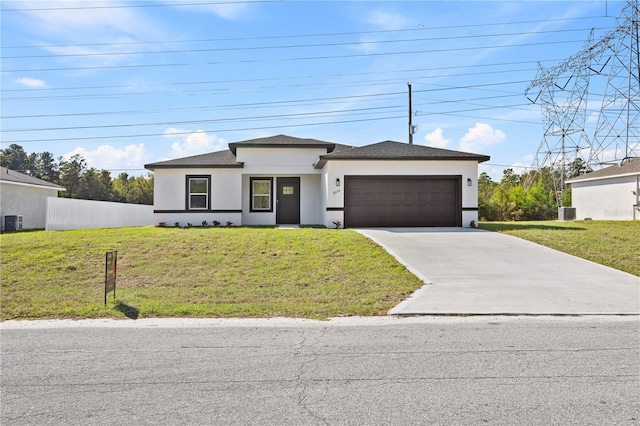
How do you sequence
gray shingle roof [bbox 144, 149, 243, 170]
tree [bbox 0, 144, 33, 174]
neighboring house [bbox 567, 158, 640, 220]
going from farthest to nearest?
tree [bbox 0, 144, 33, 174] → neighboring house [bbox 567, 158, 640, 220] → gray shingle roof [bbox 144, 149, 243, 170]

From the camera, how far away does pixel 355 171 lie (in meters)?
17.8

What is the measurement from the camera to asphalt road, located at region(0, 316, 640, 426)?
3.48 metres

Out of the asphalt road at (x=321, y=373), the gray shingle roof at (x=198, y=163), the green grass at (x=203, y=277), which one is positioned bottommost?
the asphalt road at (x=321, y=373)

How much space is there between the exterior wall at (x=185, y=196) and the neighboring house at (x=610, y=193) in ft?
67.2

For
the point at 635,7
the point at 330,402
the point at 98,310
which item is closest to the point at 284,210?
the point at 98,310

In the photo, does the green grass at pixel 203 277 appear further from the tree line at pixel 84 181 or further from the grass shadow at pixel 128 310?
the tree line at pixel 84 181

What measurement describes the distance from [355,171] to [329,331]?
12396mm

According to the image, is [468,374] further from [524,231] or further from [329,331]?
[524,231]

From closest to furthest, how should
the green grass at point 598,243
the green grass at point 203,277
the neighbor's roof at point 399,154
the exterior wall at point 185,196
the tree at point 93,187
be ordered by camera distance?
the green grass at point 203,277, the green grass at point 598,243, the neighbor's roof at point 399,154, the exterior wall at point 185,196, the tree at point 93,187

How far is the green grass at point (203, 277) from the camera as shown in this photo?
7277mm

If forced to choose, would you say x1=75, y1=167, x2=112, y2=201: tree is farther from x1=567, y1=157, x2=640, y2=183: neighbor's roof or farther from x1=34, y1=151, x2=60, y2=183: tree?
x1=567, y1=157, x2=640, y2=183: neighbor's roof

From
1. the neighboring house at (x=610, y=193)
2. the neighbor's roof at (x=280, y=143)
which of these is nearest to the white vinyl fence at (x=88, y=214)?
the neighbor's roof at (x=280, y=143)

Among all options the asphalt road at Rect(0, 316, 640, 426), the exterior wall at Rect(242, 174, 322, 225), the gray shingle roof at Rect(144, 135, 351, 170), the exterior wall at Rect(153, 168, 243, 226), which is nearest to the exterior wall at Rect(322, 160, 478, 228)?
the exterior wall at Rect(242, 174, 322, 225)

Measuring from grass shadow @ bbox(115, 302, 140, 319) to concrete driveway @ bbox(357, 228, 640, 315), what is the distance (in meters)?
4.03
